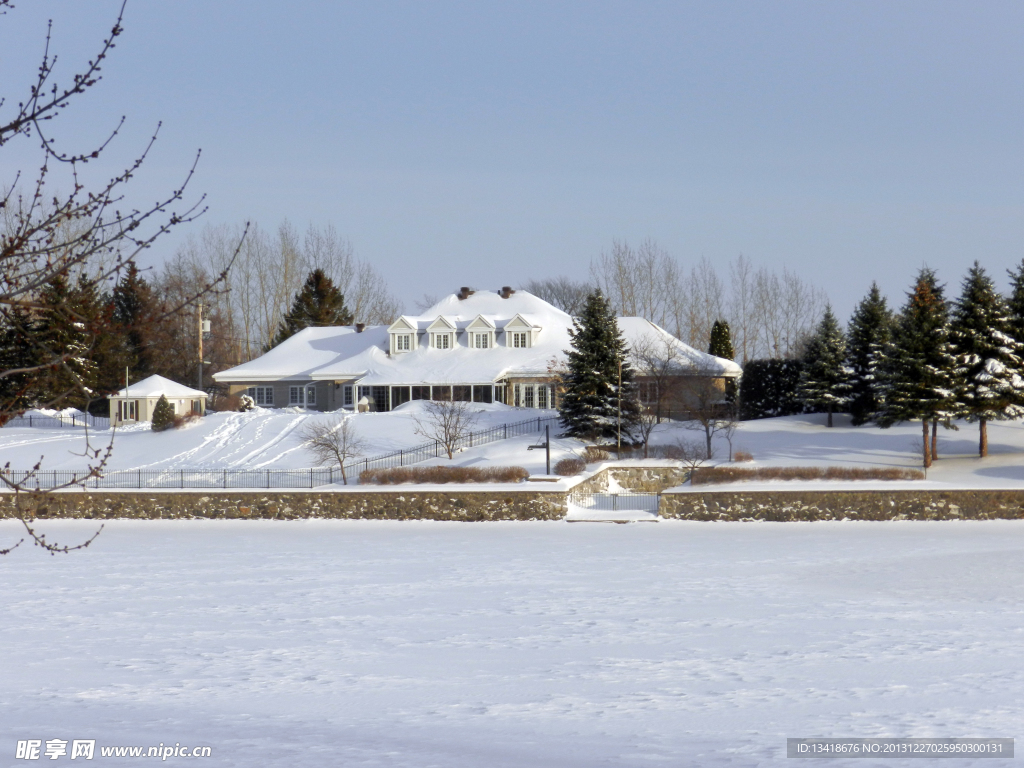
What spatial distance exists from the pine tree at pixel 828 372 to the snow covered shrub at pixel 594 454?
11.5 meters

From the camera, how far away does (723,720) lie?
26.7 feet

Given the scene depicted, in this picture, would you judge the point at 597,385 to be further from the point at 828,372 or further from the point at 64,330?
the point at 64,330

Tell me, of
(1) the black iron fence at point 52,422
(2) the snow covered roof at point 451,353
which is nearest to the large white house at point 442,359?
(2) the snow covered roof at point 451,353

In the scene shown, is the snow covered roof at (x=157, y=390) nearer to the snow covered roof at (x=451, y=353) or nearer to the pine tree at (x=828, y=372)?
the snow covered roof at (x=451, y=353)

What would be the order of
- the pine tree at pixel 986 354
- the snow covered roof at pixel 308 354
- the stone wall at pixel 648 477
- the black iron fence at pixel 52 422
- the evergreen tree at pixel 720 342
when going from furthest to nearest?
the evergreen tree at pixel 720 342, the snow covered roof at pixel 308 354, the black iron fence at pixel 52 422, the pine tree at pixel 986 354, the stone wall at pixel 648 477

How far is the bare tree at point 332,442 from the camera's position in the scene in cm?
3222

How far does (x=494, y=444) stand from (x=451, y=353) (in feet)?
48.4

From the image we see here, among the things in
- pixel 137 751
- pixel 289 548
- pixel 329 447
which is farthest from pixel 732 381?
pixel 137 751

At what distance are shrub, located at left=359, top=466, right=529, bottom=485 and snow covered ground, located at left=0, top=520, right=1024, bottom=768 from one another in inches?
284

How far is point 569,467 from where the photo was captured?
1129 inches

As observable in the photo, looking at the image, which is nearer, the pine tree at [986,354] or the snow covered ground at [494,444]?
the pine tree at [986,354]

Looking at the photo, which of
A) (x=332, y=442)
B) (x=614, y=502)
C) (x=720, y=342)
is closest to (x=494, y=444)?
(x=332, y=442)

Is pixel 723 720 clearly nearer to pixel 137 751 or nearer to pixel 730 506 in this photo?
pixel 137 751

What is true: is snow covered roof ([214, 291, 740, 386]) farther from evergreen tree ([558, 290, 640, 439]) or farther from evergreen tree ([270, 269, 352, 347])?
evergreen tree ([270, 269, 352, 347])
